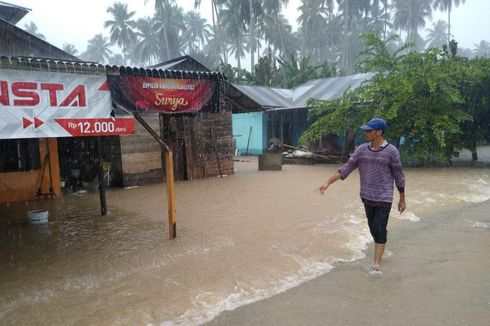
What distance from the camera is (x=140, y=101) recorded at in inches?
289

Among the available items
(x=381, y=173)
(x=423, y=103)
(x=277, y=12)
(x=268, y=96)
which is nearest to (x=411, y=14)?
(x=277, y=12)

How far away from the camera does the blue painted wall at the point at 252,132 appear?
22584 mm

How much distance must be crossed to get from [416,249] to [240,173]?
31.8ft

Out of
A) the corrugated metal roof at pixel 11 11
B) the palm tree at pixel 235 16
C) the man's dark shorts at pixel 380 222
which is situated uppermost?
the palm tree at pixel 235 16

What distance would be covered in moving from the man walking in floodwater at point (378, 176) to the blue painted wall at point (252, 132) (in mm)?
17694

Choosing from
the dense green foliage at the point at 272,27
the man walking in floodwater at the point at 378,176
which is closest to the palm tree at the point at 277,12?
the dense green foliage at the point at 272,27

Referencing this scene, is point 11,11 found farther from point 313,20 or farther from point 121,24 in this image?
point 121,24

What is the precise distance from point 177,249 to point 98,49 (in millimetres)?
81204

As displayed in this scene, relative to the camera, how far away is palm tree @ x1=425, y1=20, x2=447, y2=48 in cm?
7500

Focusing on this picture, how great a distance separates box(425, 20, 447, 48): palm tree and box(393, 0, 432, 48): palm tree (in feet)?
75.4

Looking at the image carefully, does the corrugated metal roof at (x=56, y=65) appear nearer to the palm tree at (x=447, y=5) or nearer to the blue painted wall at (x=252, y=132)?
the blue painted wall at (x=252, y=132)

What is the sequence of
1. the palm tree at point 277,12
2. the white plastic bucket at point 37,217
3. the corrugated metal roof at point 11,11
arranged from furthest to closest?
the palm tree at point 277,12 < the corrugated metal roof at point 11,11 < the white plastic bucket at point 37,217

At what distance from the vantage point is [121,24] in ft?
193

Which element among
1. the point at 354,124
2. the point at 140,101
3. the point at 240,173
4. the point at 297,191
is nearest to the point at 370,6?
the point at 354,124
